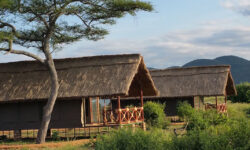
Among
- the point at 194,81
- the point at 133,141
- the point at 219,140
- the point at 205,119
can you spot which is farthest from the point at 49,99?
the point at 194,81

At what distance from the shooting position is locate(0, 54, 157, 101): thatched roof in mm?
18188

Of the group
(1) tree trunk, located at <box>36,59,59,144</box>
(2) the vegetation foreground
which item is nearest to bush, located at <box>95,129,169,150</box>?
(2) the vegetation foreground

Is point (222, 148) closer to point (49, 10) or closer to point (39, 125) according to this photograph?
point (49, 10)

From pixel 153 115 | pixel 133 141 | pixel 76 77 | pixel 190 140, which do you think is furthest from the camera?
pixel 153 115

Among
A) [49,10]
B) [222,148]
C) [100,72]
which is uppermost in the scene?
[49,10]

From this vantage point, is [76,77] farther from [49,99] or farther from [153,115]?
[153,115]

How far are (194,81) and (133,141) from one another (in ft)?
60.8

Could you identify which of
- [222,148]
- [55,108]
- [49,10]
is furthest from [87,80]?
[222,148]

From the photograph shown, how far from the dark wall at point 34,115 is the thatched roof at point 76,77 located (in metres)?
0.99

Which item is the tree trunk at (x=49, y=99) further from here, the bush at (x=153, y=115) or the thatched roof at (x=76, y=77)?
the bush at (x=153, y=115)

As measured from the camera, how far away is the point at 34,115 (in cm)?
1975

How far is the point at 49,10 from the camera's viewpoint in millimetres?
17156

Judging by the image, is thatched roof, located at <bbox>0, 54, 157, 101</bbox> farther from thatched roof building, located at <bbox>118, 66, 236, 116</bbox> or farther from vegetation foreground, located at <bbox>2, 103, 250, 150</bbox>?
vegetation foreground, located at <bbox>2, 103, 250, 150</bbox>

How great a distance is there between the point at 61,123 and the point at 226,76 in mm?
12323
